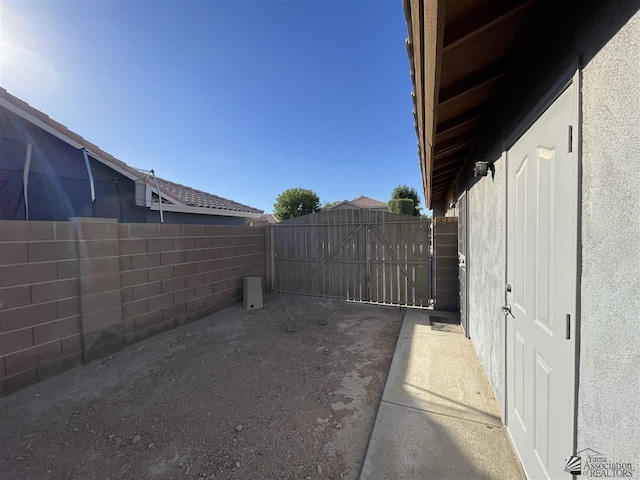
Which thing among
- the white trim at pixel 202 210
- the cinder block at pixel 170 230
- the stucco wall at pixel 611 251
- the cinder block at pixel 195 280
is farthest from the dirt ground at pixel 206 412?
the white trim at pixel 202 210

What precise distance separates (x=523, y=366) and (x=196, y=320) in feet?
16.6

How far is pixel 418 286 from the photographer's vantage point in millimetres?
5789

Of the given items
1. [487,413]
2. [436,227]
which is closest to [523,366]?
[487,413]

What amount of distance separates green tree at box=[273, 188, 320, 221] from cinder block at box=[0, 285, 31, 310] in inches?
858

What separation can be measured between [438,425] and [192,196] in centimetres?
877

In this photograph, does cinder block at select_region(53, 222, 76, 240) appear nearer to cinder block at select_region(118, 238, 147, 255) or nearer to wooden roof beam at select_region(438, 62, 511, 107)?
cinder block at select_region(118, 238, 147, 255)

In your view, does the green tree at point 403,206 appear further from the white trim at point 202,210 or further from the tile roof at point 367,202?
the white trim at point 202,210

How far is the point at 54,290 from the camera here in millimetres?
3184

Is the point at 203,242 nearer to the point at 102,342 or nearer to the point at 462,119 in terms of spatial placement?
the point at 102,342

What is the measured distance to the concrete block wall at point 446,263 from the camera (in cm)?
510

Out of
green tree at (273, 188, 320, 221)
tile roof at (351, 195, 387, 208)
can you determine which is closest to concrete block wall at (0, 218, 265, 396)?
green tree at (273, 188, 320, 221)

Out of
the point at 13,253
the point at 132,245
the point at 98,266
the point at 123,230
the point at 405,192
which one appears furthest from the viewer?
the point at 405,192

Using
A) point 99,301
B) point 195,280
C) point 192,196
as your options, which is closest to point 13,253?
point 99,301

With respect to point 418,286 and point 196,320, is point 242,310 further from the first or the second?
point 418,286
